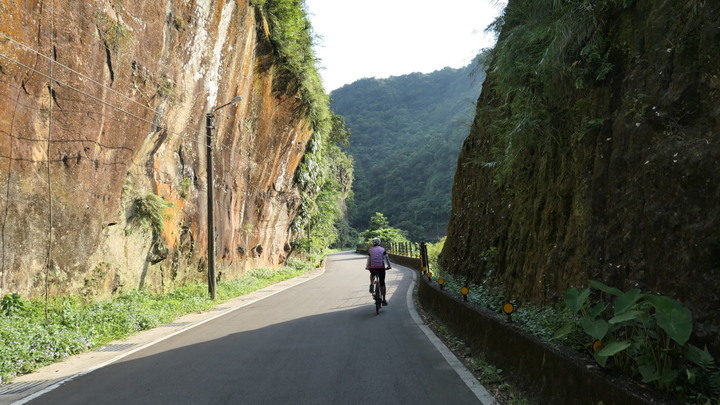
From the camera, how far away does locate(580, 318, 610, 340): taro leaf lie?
11.6 feet

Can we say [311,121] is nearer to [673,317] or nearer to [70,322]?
[70,322]

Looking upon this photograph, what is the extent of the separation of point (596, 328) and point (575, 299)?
0.42 m

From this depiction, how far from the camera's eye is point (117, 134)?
12359mm

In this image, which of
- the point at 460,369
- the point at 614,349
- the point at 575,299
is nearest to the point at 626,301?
the point at 614,349

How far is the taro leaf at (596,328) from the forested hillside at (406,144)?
6828cm

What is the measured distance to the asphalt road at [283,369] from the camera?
5.05 metres

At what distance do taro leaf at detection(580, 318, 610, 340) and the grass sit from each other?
711 cm

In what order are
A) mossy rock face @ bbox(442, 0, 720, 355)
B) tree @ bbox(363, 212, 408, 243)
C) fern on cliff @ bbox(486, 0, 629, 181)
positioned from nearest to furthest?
mossy rock face @ bbox(442, 0, 720, 355)
fern on cliff @ bbox(486, 0, 629, 181)
tree @ bbox(363, 212, 408, 243)

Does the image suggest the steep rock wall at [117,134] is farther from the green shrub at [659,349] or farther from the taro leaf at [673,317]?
the taro leaf at [673,317]

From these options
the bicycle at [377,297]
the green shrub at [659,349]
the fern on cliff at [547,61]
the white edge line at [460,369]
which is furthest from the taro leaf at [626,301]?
the bicycle at [377,297]

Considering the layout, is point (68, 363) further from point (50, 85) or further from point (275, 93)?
point (275, 93)

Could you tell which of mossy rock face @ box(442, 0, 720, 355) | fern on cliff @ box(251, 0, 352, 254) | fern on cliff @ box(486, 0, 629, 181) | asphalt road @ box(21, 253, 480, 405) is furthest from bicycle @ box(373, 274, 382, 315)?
fern on cliff @ box(251, 0, 352, 254)

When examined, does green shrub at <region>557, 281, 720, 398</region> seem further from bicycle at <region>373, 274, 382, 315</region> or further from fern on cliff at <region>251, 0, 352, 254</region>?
fern on cliff at <region>251, 0, 352, 254</region>

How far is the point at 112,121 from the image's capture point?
12.1 metres
